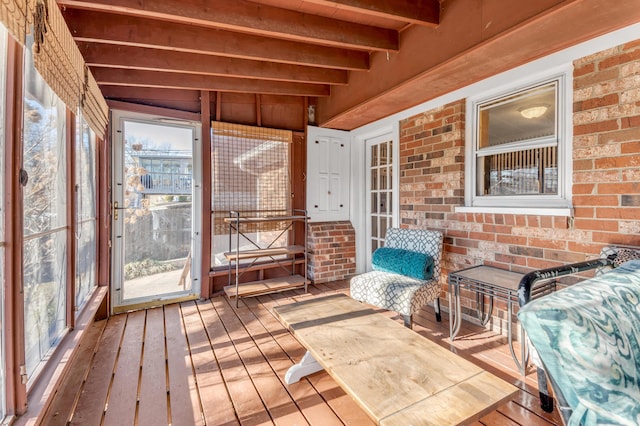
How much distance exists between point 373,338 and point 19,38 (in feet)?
6.32

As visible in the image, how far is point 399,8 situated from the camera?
1.95 meters

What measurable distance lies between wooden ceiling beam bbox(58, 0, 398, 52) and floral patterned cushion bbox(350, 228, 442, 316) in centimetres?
171

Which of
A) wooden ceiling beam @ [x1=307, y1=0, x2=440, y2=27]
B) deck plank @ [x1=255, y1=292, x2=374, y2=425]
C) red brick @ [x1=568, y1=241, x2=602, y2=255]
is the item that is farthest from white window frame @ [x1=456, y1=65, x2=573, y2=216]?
deck plank @ [x1=255, y1=292, x2=374, y2=425]

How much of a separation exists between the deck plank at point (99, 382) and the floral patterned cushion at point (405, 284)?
193 centimetres

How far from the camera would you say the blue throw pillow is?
262 cm

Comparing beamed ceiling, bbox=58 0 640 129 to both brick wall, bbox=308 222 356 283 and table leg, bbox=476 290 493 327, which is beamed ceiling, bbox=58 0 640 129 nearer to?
brick wall, bbox=308 222 356 283

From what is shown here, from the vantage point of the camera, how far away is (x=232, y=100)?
3.55 metres

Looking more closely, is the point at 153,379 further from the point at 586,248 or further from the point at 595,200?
the point at 595,200

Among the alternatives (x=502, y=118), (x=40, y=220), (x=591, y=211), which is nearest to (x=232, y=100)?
(x=40, y=220)

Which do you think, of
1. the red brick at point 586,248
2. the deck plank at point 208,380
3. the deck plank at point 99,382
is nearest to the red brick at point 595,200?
the red brick at point 586,248

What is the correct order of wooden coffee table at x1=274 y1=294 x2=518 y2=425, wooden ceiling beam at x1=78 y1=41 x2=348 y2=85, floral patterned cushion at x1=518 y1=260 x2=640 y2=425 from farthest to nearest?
1. wooden ceiling beam at x1=78 y1=41 x2=348 y2=85
2. wooden coffee table at x1=274 y1=294 x2=518 y2=425
3. floral patterned cushion at x1=518 y1=260 x2=640 y2=425

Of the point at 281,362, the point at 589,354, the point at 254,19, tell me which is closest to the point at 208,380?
the point at 281,362

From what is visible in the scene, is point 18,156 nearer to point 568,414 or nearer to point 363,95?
point 568,414

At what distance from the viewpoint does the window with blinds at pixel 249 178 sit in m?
3.45
